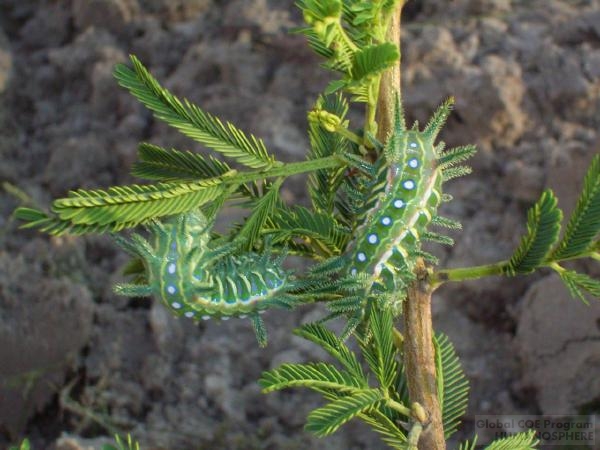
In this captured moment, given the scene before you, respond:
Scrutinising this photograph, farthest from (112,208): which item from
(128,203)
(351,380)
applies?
(351,380)

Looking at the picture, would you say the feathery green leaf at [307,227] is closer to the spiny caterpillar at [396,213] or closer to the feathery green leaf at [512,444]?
the spiny caterpillar at [396,213]

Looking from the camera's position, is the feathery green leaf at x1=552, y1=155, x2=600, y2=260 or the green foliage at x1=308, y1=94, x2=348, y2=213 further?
the green foliage at x1=308, y1=94, x2=348, y2=213

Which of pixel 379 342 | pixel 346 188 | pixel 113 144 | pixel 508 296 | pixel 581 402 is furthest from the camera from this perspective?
pixel 113 144

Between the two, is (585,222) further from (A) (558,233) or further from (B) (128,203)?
(B) (128,203)

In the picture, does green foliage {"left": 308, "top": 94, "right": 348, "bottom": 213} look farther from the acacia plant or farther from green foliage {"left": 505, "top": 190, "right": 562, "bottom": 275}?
green foliage {"left": 505, "top": 190, "right": 562, "bottom": 275}

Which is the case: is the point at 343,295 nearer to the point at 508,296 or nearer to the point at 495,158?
the point at 508,296

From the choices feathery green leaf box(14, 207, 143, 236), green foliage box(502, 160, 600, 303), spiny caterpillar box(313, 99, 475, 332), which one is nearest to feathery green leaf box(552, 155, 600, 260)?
green foliage box(502, 160, 600, 303)

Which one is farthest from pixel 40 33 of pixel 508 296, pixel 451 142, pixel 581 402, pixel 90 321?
pixel 581 402
